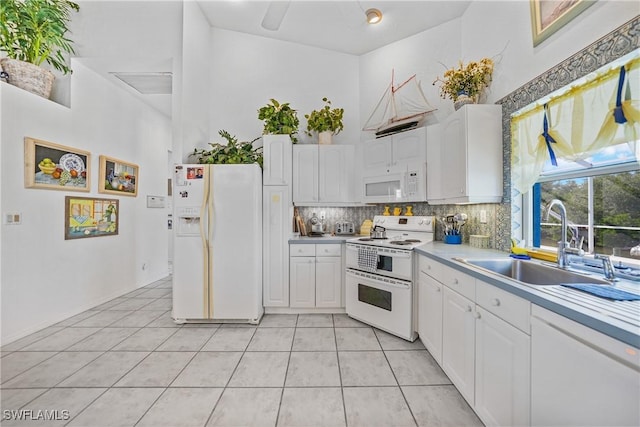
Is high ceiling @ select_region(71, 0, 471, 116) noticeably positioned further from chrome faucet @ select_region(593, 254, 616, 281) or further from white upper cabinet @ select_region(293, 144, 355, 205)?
chrome faucet @ select_region(593, 254, 616, 281)

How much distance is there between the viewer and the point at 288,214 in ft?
10.3

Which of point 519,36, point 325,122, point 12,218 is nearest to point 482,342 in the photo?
point 519,36

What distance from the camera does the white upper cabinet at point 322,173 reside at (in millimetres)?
3303

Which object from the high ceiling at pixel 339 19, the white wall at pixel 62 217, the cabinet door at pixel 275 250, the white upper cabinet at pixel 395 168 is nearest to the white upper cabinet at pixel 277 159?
the cabinet door at pixel 275 250

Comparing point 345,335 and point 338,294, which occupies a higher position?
point 338,294

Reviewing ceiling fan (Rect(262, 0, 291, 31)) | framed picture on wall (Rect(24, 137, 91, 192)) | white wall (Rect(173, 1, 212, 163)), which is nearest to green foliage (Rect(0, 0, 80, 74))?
framed picture on wall (Rect(24, 137, 91, 192))

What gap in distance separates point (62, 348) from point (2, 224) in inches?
50.9

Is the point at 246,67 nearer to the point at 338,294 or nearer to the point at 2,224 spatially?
the point at 2,224

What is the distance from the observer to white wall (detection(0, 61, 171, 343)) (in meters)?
2.42

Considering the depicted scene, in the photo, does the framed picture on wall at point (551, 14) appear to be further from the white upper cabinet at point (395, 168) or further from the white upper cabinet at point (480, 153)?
the white upper cabinet at point (395, 168)

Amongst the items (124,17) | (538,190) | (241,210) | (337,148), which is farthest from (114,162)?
(538,190)

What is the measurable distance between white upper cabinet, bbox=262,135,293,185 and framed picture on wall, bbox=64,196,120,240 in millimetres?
2261

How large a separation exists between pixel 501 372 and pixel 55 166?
14.4 feet

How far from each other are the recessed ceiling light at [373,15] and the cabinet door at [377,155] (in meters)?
1.28
